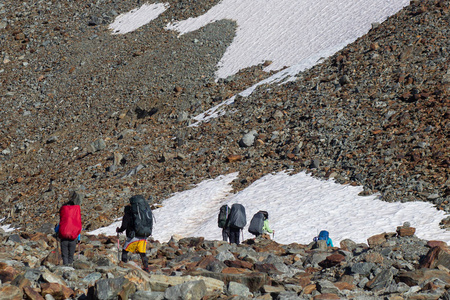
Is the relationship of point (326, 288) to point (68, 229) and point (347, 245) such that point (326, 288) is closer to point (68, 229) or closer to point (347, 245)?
point (68, 229)

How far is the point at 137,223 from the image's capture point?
966 centimetres

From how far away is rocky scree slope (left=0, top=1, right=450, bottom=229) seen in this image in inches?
885

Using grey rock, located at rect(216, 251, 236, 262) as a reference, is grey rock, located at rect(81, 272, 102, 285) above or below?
above

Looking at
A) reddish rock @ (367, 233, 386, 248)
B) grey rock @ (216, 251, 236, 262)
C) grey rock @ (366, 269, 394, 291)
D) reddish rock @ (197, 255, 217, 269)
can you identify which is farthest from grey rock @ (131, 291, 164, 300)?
reddish rock @ (367, 233, 386, 248)

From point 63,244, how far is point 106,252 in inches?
102

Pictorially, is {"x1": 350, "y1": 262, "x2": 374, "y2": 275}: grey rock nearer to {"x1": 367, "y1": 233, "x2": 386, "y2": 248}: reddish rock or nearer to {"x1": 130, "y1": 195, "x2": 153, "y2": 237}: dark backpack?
{"x1": 367, "y1": 233, "x2": 386, "y2": 248}: reddish rock

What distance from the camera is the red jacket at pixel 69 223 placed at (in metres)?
10.1

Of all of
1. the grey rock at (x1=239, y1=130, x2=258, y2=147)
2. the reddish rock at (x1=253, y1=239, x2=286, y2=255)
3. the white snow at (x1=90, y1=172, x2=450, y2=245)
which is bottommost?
the white snow at (x1=90, y1=172, x2=450, y2=245)

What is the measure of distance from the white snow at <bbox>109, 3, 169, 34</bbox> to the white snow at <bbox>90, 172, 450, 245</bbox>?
27.6 meters

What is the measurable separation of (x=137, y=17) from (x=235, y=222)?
38.6 meters

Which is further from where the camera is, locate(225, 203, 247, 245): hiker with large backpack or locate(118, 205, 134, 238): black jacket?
locate(225, 203, 247, 245): hiker with large backpack

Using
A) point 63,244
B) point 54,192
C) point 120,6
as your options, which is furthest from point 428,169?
point 120,6

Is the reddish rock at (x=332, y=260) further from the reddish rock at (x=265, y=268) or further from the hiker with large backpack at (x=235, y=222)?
the hiker with large backpack at (x=235, y=222)

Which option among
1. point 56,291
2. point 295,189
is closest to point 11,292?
point 56,291
